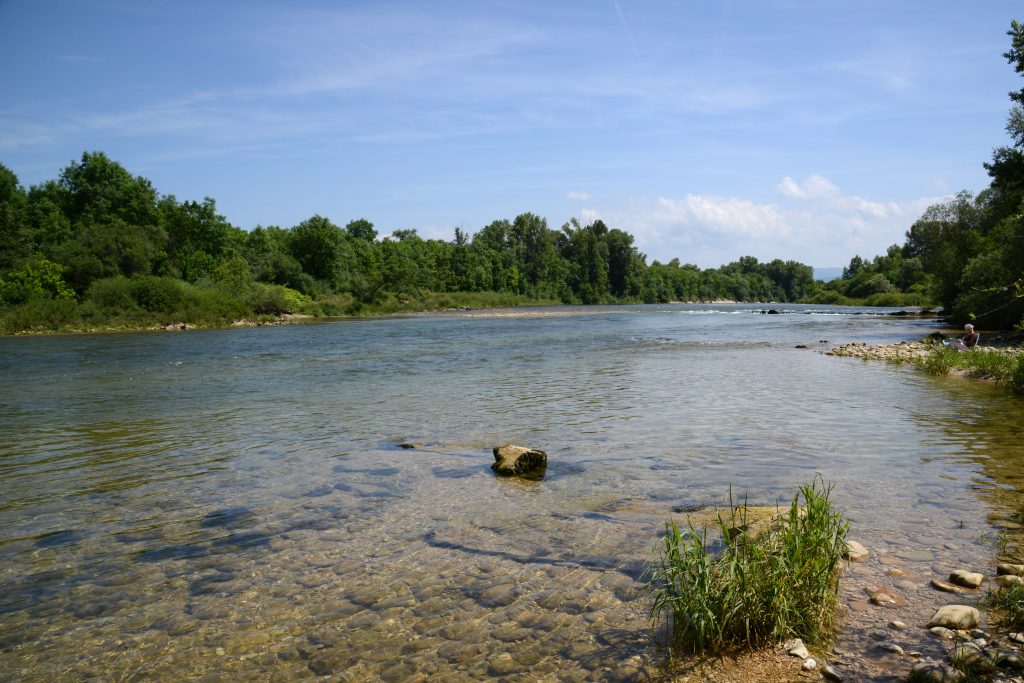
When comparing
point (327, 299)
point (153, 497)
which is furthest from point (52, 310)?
point (153, 497)

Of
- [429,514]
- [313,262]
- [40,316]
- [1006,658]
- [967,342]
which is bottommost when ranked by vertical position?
[429,514]

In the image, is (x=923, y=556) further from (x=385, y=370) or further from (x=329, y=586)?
(x=385, y=370)

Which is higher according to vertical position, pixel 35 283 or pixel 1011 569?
pixel 35 283

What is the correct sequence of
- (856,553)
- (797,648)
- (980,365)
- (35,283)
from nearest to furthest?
1. (797,648)
2. (856,553)
3. (980,365)
4. (35,283)

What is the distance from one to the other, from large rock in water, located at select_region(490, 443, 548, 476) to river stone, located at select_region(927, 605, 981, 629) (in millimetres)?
7146

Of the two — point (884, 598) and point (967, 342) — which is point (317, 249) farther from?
point (884, 598)

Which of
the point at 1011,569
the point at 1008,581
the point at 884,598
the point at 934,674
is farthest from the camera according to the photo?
the point at 1011,569

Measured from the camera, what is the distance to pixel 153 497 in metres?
10.9

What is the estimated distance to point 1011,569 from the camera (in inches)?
265

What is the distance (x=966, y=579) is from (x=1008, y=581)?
410mm

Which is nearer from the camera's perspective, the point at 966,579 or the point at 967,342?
the point at 966,579

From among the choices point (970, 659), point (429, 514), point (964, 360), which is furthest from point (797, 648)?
point (964, 360)

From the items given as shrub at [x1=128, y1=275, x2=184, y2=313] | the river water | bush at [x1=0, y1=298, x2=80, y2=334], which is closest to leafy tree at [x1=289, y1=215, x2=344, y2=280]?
shrub at [x1=128, y1=275, x2=184, y2=313]

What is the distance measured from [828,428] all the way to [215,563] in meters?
13.8
